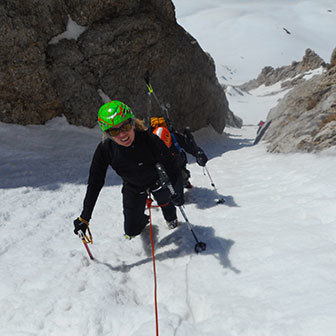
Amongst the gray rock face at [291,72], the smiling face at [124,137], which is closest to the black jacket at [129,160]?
the smiling face at [124,137]

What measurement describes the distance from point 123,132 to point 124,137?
0.29ft

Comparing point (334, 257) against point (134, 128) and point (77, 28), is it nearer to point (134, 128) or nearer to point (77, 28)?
point (134, 128)

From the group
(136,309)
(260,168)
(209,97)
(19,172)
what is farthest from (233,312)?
(209,97)

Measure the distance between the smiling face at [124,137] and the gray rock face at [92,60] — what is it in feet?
32.0

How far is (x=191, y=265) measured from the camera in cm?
392

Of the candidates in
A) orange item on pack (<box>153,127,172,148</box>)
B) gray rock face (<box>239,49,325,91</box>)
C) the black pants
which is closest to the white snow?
orange item on pack (<box>153,127,172,148</box>)

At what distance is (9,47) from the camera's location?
1120 centimetres

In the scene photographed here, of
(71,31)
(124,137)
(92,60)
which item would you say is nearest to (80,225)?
(124,137)

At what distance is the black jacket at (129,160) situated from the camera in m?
4.20

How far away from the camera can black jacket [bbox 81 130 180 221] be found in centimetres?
420

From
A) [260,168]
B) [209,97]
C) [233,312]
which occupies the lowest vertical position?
[209,97]

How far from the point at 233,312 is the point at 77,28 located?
49.4 ft

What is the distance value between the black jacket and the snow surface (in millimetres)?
1160

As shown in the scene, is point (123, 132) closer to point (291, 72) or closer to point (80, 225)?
point (80, 225)
